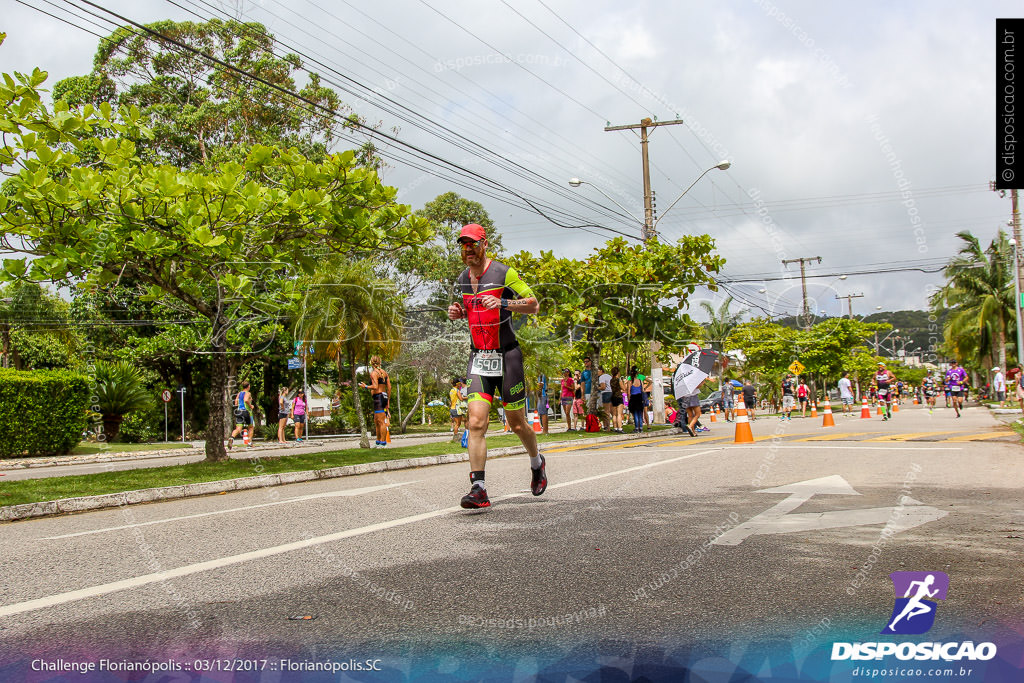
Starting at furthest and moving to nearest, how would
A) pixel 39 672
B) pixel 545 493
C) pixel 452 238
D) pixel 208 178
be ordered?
pixel 452 238 → pixel 208 178 → pixel 545 493 → pixel 39 672

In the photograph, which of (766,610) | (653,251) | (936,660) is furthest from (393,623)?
(653,251)

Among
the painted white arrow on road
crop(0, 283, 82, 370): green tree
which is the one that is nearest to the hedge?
crop(0, 283, 82, 370): green tree

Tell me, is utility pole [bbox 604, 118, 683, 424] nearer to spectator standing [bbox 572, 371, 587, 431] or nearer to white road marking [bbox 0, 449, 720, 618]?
spectator standing [bbox 572, 371, 587, 431]

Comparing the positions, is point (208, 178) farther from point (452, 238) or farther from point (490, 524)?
point (452, 238)

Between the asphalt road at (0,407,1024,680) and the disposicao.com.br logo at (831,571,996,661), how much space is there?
0.06m

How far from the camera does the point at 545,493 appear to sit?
295 inches

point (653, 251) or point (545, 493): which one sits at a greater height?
point (653, 251)

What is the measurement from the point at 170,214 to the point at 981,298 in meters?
54.5

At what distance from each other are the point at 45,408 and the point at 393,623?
18.4m

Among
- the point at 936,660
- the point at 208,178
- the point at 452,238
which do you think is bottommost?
the point at 936,660

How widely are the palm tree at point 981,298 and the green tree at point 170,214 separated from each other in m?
46.7

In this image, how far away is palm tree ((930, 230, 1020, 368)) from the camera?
50.1 metres

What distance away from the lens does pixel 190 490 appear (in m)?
9.48

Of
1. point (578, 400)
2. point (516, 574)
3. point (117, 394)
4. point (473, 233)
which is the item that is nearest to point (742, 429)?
point (578, 400)
